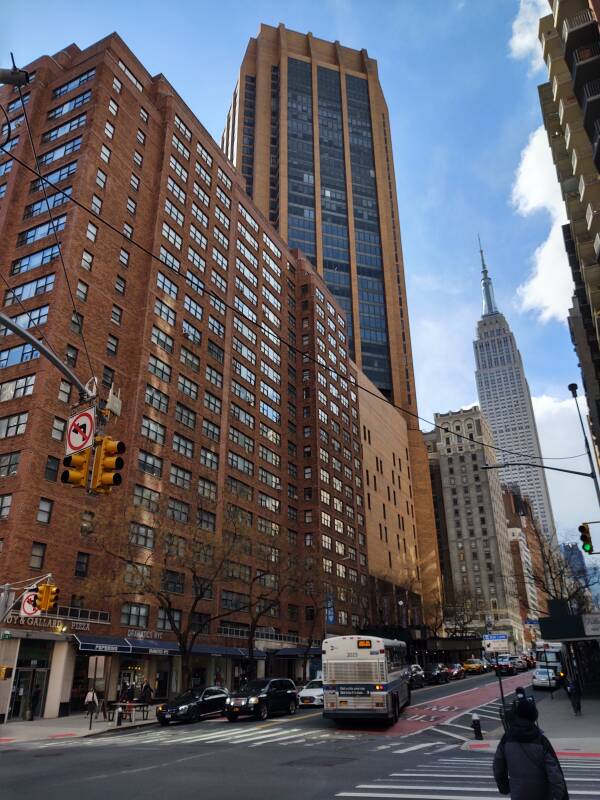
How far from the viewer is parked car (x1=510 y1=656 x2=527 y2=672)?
7828cm

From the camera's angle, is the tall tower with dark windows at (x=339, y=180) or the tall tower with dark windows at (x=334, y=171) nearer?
the tall tower with dark windows at (x=339, y=180)

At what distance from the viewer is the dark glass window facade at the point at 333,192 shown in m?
132

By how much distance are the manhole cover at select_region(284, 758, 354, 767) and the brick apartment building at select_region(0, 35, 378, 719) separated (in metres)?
14.5

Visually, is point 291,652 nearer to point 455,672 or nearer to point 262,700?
point 455,672

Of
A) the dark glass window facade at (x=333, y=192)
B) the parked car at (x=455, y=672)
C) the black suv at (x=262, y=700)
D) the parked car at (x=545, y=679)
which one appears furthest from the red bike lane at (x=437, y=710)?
the dark glass window facade at (x=333, y=192)

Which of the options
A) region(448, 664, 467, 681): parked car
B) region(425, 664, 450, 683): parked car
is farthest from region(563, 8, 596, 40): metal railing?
region(448, 664, 467, 681): parked car

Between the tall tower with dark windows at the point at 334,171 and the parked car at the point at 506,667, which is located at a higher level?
the tall tower with dark windows at the point at 334,171

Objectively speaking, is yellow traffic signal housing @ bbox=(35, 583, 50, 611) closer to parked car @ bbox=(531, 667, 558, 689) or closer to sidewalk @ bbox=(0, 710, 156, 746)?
sidewalk @ bbox=(0, 710, 156, 746)

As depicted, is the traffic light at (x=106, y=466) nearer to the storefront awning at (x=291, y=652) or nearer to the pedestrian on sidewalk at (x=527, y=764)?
the pedestrian on sidewalk at (x=527, y=764)

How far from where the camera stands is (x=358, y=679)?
2420 cm

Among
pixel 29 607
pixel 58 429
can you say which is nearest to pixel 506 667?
pixel 58 429

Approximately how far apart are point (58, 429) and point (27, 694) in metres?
16.6

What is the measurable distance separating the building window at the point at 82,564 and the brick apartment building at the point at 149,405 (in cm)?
23

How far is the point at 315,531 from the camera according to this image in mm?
73438
